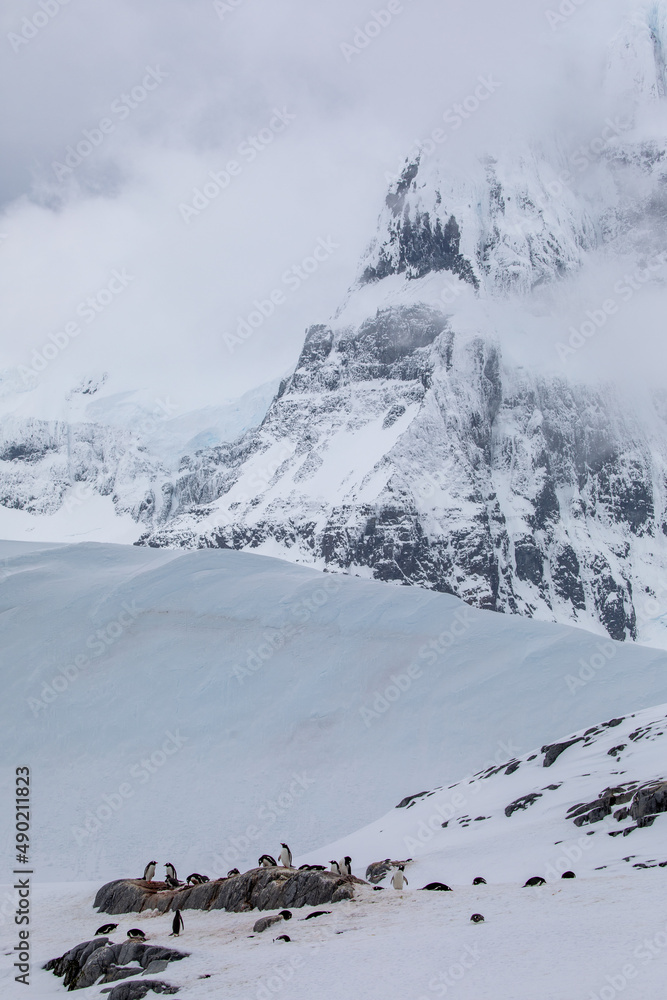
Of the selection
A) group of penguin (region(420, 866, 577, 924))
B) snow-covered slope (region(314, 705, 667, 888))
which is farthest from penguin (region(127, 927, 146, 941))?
snow-covered slope (region(314, 705, 667, 888))

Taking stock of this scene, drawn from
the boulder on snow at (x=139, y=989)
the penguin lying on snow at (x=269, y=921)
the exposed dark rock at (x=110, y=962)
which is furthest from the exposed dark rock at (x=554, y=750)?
the boulder on snow at (x=139, y=989)

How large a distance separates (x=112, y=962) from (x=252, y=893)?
17.5 feet

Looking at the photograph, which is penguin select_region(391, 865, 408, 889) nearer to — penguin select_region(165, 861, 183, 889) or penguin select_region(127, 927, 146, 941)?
penguin select_region(127, 927, 146, 941)

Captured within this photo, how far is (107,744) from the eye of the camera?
Answer: 151 ft

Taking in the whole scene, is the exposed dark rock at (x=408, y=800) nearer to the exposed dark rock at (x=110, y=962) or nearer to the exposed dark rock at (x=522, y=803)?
the exposed dark rock at (x=522, y=803)

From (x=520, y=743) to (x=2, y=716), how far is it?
2608cm

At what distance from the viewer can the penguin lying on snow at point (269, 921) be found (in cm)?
2062

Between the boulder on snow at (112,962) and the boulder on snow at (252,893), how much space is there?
451 cm

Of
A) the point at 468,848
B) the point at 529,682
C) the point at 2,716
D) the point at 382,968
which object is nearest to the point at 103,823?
the point at 2,716

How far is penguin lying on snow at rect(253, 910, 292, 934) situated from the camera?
67.7 feet

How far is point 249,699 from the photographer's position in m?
48.7

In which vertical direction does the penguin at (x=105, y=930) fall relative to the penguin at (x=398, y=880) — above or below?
below

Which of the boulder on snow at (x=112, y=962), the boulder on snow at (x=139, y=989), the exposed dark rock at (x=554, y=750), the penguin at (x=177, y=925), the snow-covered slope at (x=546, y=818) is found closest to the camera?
the boulder on snow at (x=139, y=989)

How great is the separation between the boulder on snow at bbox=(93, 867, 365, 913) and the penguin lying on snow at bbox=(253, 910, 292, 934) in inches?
66.8
